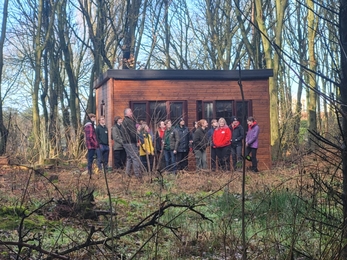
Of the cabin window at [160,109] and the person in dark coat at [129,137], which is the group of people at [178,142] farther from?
the cabin window at [160,109]

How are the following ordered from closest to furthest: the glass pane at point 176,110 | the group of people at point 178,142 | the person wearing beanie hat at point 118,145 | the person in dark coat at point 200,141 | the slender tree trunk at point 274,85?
the person wearing beanie hat at point 118,145 < the group of people at point 178,142 < the person in dark coat at point 200,141 < the glass pane at point 176,110 < the slender tree trunk at point 274,85

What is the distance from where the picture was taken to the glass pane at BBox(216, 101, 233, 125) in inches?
639

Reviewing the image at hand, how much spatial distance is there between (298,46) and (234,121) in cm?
1574

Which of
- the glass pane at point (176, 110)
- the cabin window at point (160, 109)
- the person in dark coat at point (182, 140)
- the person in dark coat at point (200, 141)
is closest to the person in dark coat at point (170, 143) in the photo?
the person in dark coat at point (182, 140)

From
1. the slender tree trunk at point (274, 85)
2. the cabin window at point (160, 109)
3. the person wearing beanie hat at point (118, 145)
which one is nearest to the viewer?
the person wearing beanie hat at point (118, 145)

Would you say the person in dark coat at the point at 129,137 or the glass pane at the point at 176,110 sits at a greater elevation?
the glass pane at the point at 176,110

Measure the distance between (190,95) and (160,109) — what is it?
109 centimetres

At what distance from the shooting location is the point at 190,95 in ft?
53.1

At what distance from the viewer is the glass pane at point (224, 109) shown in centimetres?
1623

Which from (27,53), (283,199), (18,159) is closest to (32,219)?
(283,199)

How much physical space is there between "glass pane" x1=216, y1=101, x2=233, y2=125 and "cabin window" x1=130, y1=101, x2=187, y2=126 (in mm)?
1101

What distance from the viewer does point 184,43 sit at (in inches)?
1276

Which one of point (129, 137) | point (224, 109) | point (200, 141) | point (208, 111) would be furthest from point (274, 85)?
point (129, 137)

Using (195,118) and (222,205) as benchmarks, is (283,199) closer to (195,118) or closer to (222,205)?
(222,205)
